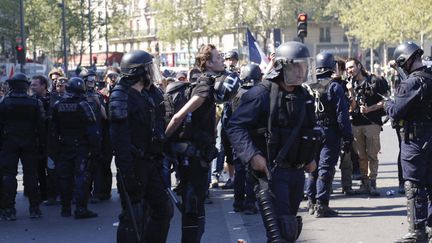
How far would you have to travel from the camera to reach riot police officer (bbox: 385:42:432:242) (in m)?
7.74

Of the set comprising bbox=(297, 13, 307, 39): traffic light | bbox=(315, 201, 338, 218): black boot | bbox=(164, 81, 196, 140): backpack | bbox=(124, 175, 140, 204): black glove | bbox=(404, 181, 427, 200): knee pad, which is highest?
bbox=(297, 13, 307, 39): traffic light

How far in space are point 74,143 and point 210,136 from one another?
134 inches

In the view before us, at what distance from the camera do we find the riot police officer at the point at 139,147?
6539 millimetres

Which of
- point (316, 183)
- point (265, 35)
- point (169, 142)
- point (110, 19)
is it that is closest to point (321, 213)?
point (316, 183)

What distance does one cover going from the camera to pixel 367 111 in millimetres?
11109

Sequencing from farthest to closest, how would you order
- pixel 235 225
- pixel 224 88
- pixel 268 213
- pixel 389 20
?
pixel 389 20, pixel 235 225, pixel 224 88, pixel 268 213

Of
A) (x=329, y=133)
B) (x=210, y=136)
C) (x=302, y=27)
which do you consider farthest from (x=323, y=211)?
(x=302, y=27)

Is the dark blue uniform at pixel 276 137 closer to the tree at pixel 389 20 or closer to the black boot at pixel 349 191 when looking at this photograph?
the black boot at pixel 349 191

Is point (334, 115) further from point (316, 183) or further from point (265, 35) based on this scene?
point (265, 35)

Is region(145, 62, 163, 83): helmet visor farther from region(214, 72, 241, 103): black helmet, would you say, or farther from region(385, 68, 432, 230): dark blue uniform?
region(385, 68, 432, 230): dark blue uniform

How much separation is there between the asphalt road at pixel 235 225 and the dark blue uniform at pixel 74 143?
1.20ft

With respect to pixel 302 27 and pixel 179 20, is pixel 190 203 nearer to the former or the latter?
pixel 302 27

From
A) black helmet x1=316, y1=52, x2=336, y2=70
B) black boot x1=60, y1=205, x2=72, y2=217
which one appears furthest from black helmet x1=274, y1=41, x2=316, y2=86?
black boot x1=60, y1=205, x2=72, y2=217

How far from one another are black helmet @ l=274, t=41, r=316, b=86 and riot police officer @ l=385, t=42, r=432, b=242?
1832 millimetres
